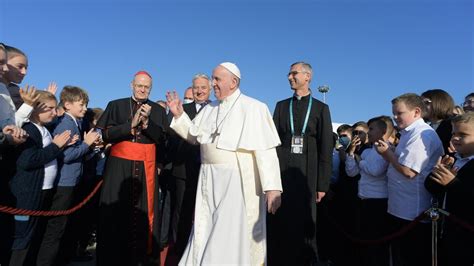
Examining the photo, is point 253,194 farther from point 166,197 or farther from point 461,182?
point 166,197

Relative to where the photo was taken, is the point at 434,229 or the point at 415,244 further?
the point at 415,244

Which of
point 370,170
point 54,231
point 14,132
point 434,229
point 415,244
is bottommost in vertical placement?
Result: point 54,231

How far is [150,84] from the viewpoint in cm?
539

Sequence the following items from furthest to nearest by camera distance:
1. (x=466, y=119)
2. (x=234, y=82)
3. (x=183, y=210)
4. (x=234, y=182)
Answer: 1. (x=183, y=210)
2. (x=234, y=82)
3. (x=234, y=182)
4. (x=466, y=119)

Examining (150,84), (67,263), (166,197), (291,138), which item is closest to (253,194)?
(291,138)

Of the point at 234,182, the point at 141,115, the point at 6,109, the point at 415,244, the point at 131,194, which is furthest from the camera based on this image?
the point at 131,194

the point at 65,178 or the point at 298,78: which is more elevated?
the point at 298,78

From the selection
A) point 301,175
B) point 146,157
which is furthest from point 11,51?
point 301,175

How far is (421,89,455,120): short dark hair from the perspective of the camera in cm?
462

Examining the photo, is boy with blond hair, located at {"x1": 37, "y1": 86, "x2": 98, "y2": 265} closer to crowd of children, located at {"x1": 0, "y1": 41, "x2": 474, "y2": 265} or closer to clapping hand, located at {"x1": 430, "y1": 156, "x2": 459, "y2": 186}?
crowd of children, located at {"x1": 0, "y1": 41, "x2": 474, "y2": 265}

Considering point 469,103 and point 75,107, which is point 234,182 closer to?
point 75,107

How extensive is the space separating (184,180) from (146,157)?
0.69 meters

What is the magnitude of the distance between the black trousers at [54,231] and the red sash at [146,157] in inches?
30.2

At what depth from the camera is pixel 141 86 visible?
5.30 metres
